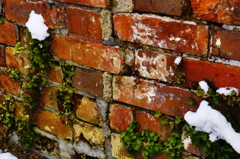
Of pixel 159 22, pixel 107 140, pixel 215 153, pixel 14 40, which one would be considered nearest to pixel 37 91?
pixel 14 40

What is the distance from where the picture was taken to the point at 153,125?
1.20m

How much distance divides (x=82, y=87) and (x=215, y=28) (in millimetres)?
617

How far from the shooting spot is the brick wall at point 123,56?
3.18 feet

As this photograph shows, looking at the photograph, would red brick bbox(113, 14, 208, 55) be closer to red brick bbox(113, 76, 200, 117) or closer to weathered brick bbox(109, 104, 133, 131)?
red brick bbox(113, 76, 200, 117)

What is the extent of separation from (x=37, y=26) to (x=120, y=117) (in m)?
0.51

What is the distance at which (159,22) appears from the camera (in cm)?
104

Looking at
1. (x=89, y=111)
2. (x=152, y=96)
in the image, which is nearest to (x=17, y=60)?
(x=89, y=111)

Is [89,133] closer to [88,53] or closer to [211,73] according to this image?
[88,53]

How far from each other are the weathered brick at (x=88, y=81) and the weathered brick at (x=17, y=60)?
30cm

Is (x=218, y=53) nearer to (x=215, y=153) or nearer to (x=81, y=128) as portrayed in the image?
(x=215, y=153)

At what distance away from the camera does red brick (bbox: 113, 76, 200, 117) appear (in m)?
1.09

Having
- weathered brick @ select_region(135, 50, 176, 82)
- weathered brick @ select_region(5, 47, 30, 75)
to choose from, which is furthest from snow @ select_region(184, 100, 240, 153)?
weathered brick @ select_region(5, 47, 30, 75)

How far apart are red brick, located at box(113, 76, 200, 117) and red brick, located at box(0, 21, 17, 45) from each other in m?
0.57

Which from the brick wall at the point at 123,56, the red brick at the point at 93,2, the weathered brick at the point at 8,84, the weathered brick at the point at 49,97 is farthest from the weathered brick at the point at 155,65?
the weathered brick at the point at 8,84
